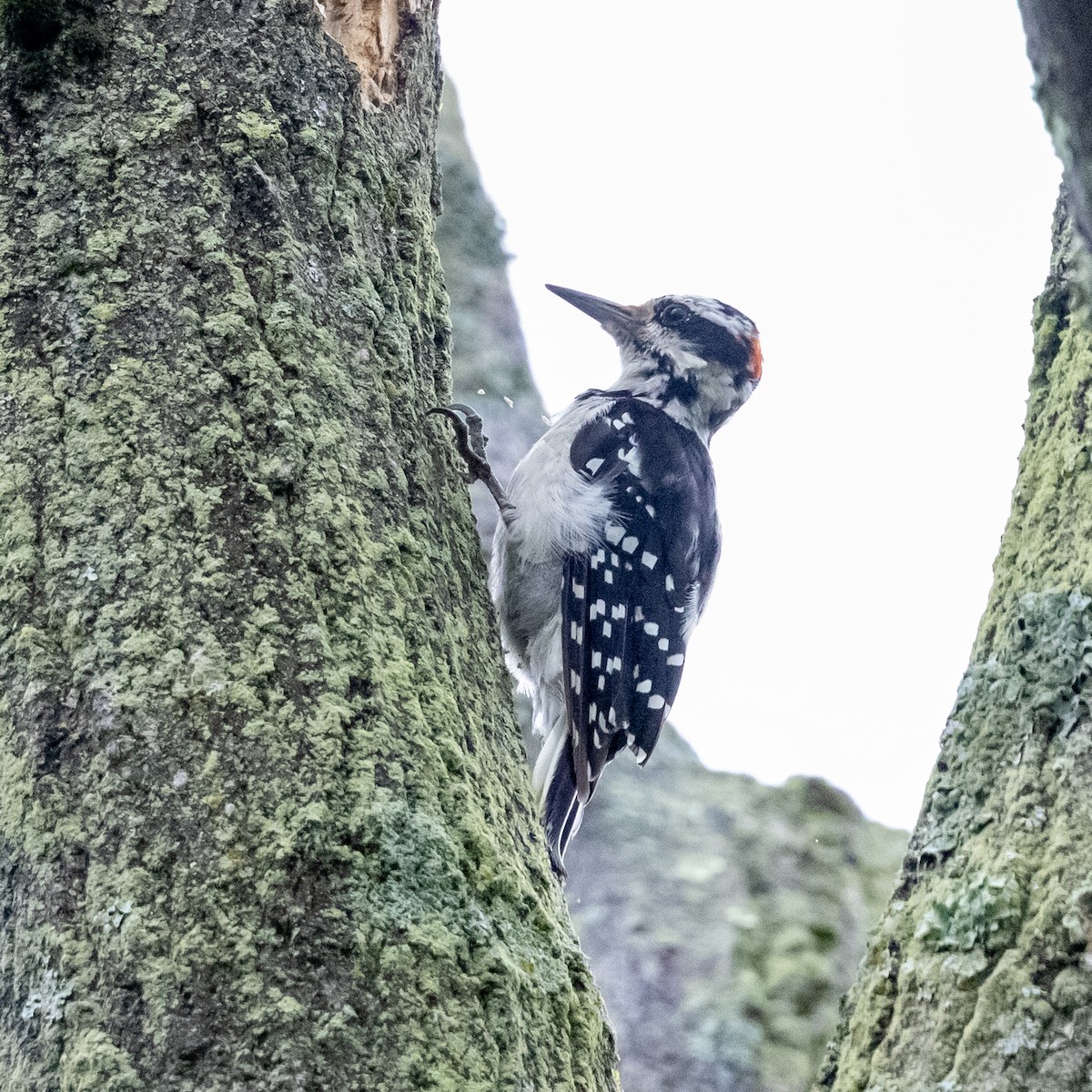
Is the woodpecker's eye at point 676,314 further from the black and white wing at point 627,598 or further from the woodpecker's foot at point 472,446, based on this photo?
the woodpecker's foot at point 472,446

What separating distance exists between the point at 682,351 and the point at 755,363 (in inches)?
13.6

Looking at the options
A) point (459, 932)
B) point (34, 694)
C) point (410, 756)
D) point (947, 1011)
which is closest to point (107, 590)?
point (34, 694)

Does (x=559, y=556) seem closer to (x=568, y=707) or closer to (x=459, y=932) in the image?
(x=568, y=707)

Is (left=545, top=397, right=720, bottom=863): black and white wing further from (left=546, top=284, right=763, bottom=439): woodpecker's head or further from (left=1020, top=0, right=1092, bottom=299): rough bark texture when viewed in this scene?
(left=1020, top=0, right=1092, bottom=299): rough bark texture

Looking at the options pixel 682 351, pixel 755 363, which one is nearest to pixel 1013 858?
pixel 682 351

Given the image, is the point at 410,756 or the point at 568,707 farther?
the point at 568,707

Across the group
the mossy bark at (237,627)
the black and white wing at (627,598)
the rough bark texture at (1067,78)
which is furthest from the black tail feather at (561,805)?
the rough bark texture at (1067,78)

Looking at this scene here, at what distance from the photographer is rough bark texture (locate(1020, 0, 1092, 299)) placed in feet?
3.20

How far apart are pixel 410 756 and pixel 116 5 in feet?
4.67

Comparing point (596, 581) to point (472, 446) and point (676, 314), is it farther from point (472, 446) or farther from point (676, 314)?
point (676, 314)

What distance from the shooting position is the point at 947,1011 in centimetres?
164

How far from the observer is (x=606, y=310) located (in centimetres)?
461

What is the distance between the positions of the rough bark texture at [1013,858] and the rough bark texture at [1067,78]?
88 cm

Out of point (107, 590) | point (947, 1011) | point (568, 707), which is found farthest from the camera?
point (568, 707)
